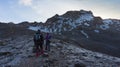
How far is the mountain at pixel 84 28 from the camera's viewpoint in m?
115

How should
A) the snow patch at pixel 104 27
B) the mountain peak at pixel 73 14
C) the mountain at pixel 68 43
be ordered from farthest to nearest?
1. the mountain peak at pixel 73 14
2. the snow patch at pixel 104 27
3. the mountain at pixel 68 43

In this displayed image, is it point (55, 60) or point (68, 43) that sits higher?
point (68, 43)

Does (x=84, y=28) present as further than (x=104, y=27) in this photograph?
No

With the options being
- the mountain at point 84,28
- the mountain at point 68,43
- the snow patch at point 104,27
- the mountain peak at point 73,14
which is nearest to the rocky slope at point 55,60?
the mountain at point 68,43

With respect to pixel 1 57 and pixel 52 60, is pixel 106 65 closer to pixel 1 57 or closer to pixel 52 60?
pixel 52 60

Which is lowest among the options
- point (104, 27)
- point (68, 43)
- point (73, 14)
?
point (104, 27)

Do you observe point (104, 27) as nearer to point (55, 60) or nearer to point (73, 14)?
point (73, 14)

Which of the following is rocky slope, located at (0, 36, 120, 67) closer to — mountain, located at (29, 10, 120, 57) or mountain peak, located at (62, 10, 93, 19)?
mountain, located at (29, 10, 120, 57)

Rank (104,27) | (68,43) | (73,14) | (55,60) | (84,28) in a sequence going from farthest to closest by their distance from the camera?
(73,14) → (104,27) → (84,28) → (68,43) → (55,60)

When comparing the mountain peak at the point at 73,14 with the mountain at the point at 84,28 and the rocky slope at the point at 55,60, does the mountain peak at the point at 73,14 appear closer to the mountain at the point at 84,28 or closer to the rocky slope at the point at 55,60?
the mountain at the point at 84,28

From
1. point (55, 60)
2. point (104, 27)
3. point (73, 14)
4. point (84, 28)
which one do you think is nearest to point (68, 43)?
point (55, 60)

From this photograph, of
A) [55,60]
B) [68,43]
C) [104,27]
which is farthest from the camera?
[104,27]

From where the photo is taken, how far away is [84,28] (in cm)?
13562

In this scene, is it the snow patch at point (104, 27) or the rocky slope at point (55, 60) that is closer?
the rocky slope at point (55, 60)
